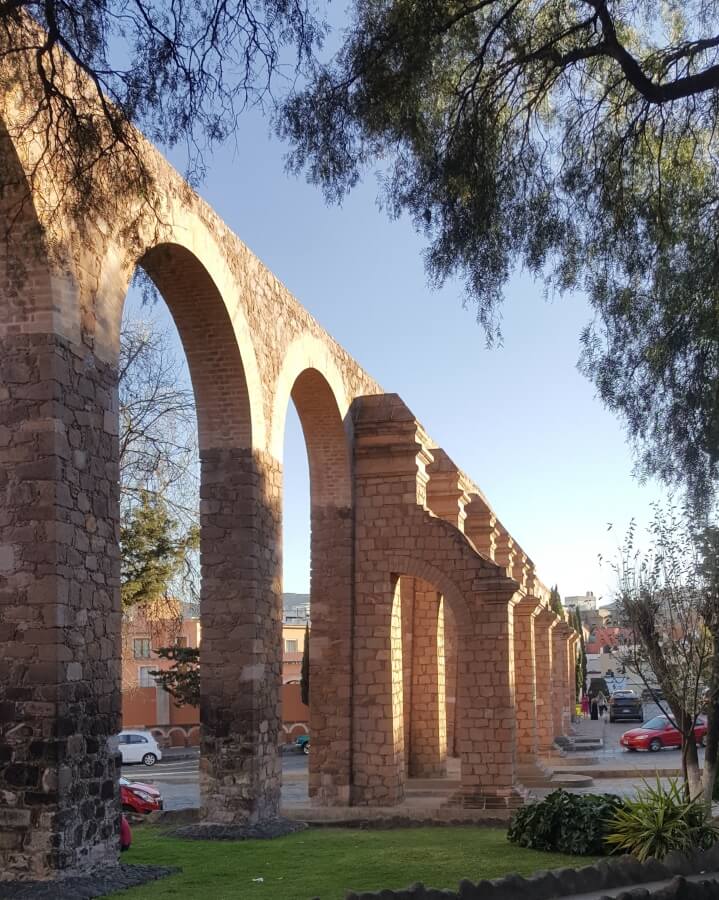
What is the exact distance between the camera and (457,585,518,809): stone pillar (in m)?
13.5

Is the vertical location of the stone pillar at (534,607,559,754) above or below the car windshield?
above

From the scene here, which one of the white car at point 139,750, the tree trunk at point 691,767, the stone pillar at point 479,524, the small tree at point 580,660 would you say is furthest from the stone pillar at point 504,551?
the small tree at point 580,660

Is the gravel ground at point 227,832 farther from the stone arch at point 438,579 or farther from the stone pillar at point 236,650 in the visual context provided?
the stone arch at point 438,579

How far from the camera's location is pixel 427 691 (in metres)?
17.4

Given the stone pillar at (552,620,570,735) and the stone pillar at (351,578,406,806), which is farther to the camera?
the stone pillar at (552,620,570,735)

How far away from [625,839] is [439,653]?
9089 millimetres

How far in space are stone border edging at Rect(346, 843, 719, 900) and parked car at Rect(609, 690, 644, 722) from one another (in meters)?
29.7

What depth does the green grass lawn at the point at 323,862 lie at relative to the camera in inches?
310

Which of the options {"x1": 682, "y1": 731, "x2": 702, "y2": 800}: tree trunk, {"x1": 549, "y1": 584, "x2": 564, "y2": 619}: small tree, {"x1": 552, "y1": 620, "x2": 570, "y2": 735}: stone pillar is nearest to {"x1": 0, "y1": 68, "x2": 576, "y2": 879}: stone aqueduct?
{"x1": 682, "y1": 731, "x2": 702, "y2": 800}: tree trunk

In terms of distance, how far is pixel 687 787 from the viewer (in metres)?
9.55

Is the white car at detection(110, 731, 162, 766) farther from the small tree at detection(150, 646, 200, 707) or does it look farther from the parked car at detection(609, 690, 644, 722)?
the parked car at detection(609, 690, 644, 722)

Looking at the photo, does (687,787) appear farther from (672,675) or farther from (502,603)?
(502,603)

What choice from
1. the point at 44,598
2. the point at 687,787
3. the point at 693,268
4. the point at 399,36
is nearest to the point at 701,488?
the point at 693,268

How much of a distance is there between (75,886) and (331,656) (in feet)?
24.8
